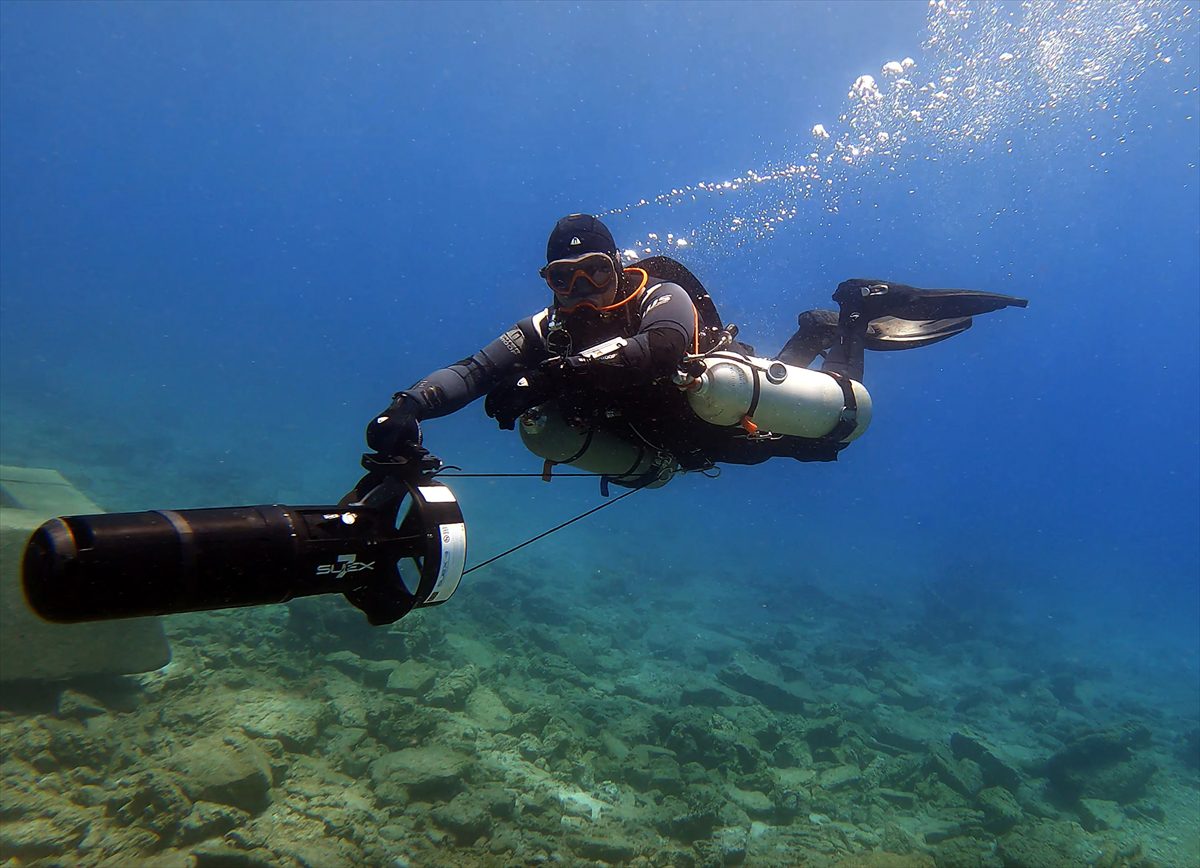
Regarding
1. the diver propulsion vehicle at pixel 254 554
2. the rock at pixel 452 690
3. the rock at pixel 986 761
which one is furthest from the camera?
the rock at pixel 986 761

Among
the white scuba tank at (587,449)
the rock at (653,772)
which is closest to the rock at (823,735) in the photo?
the rock at (653,772)

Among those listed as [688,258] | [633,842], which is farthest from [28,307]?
[633,842]

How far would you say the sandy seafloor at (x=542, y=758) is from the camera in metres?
5.27

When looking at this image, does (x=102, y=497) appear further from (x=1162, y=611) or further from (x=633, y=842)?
(x=1162, y=611)

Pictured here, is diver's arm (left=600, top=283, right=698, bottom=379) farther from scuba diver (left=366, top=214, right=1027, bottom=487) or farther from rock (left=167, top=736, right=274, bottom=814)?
rock (left=167, top=736, right=274, bottom=814)

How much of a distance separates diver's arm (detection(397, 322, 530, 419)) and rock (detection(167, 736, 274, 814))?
13.5 feet

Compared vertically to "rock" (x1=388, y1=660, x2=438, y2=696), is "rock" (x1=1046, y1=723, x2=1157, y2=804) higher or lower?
lower

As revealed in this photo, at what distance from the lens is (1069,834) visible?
758 centimetres

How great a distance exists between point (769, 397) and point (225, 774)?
5725 millimetres

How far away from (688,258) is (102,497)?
19270 mm

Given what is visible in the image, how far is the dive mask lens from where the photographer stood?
405 cm

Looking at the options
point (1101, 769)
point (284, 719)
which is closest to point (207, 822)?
point (284, 719)

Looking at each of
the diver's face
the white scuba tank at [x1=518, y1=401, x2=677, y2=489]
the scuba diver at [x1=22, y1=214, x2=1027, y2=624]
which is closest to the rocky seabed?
the scuba diver at [x1=22, y1=214, x2=1027, y2=624]

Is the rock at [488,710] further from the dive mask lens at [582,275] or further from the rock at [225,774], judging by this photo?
the dive mask lens at [582,275]
